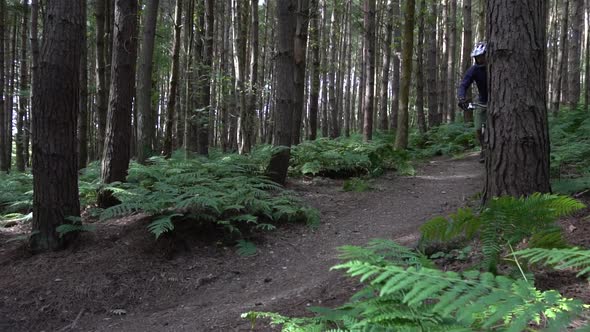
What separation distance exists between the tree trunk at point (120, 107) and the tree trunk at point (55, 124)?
1.33m

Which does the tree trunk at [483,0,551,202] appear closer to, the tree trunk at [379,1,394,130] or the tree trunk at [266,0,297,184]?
the tree trunk at [266,0,297,184]

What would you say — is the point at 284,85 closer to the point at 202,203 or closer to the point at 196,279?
the point at 202,203

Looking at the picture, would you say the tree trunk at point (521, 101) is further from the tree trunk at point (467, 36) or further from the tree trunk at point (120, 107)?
the tree trunk at point (467, 36)

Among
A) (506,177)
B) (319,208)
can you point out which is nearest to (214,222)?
(319,208)

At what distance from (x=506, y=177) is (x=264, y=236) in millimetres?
3106

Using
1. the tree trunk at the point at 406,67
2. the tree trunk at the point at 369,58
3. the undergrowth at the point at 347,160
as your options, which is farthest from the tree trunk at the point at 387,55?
the undergrowth at the point at 347,160

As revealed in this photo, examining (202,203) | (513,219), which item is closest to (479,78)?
(202,203)

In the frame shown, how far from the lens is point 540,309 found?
1234 millimetres

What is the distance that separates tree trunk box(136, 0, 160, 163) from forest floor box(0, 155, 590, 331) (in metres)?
3.51

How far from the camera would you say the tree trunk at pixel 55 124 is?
5.06 metres

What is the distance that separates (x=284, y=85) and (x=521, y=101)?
4427 millimetres

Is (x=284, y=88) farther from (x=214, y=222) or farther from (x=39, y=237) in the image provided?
(x=39, y=237)

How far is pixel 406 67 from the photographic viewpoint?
10547mm

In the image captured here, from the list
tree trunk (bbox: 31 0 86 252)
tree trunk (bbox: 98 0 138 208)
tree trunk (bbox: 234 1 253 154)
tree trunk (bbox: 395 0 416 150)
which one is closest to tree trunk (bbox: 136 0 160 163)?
tree trunk (bbox: 98 0 138 208)
